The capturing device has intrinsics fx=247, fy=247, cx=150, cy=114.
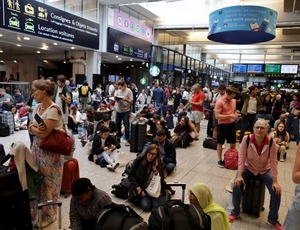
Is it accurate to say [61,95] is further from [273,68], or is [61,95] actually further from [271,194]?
[273,68]

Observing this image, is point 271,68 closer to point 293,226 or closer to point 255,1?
point 255,1

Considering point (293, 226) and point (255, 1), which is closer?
point (293, 226)

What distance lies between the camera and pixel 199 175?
462cm

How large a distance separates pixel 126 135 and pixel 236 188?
430 centimetres

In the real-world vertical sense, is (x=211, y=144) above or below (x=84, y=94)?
below

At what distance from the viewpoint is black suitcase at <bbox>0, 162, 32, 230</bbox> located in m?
2.20

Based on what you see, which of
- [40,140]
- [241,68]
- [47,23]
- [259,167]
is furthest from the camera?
[241,68]

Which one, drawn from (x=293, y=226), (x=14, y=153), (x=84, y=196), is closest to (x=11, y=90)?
(x=14, y=153)

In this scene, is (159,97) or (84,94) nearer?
(159,97)

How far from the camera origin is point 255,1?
12.2 metres

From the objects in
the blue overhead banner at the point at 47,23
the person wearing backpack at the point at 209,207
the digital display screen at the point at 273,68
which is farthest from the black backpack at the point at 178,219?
the digital display screen at the point at 273,68

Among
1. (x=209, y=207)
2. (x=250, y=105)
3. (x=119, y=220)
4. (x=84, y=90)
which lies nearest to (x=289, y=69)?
(x=250, y=105)

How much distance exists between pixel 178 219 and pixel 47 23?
10073 millimetres

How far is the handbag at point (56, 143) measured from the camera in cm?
250
